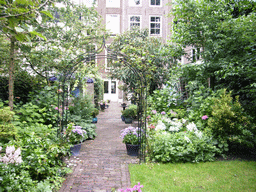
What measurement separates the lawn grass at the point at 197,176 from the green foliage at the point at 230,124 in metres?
0.52

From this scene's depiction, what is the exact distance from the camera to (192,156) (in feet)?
13.9

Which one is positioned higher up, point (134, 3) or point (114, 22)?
point (134, 3)

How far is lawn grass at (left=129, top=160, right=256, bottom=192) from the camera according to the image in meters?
3.15

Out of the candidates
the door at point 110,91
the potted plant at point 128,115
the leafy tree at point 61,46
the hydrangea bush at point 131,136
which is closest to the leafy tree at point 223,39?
the hydrangea bush at point 131,136

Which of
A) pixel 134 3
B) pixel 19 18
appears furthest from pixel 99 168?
pixel 134 3

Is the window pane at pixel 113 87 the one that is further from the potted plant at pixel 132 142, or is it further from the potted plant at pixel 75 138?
the potted plant at pixel 132 142

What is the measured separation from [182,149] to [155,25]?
Result: 15087mm

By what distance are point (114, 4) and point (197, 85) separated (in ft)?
54.5

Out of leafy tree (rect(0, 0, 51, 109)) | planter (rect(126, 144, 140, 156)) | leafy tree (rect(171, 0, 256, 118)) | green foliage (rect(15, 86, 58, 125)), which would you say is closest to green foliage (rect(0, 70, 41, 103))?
green foliage (rect(15, 86, 58, 125))

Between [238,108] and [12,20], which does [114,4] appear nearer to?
→ [238,108]

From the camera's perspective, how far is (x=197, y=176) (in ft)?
11.6

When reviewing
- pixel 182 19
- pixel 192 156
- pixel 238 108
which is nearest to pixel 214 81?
pixel 238 108

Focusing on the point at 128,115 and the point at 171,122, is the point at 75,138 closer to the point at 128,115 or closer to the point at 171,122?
the point at 171,122

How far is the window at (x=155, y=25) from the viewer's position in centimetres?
1697
